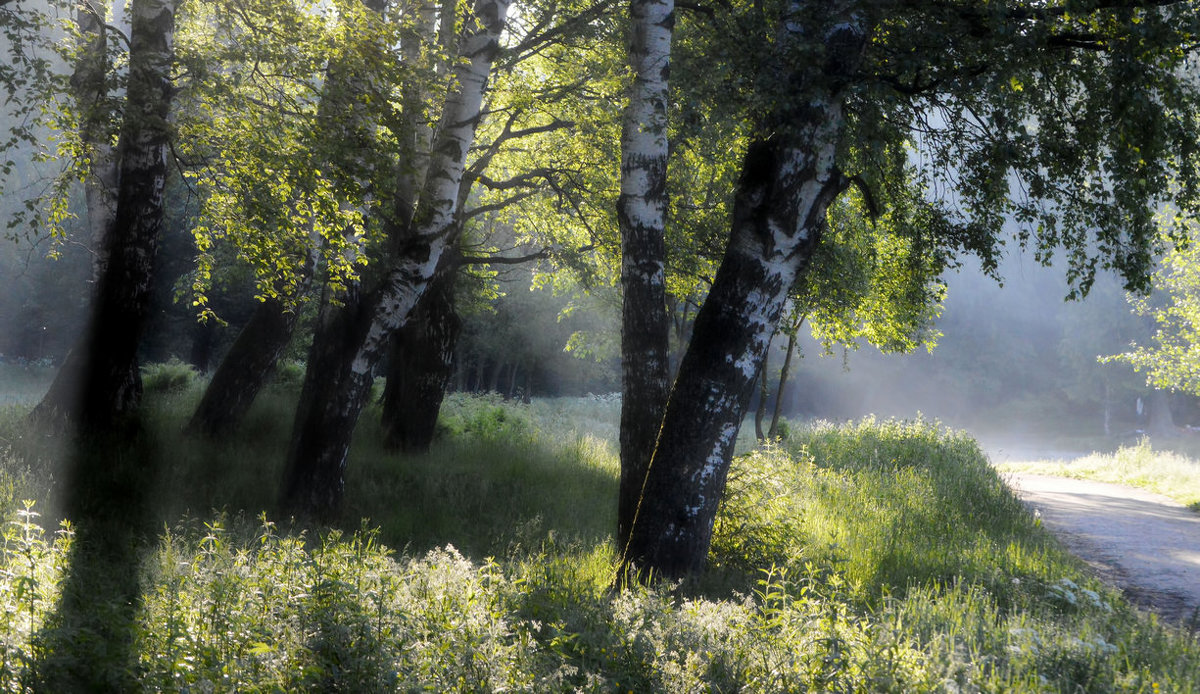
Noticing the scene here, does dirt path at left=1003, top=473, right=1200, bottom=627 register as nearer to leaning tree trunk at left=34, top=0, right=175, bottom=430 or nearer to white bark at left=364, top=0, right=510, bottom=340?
white bark at left=364, top=0, right=510, bottom=340

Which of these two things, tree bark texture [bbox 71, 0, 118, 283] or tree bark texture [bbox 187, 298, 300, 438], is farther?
tree bark texture [bbox 187, 298, 300, 438]

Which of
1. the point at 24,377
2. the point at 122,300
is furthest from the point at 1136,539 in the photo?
the point at 24,377

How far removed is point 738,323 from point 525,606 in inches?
110

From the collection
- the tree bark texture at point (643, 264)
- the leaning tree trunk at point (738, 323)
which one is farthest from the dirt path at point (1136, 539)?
the tree bark texture at point (643, 264)

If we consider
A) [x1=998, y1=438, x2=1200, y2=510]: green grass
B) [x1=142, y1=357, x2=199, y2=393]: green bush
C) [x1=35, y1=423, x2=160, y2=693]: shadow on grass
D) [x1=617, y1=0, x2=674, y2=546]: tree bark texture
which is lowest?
[x1=35, y1=423, x2=160, y2=693]: shadow on grass

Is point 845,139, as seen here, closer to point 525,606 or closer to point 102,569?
point 525,606

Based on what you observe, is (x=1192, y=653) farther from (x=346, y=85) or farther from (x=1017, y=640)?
(x=346, y=85)

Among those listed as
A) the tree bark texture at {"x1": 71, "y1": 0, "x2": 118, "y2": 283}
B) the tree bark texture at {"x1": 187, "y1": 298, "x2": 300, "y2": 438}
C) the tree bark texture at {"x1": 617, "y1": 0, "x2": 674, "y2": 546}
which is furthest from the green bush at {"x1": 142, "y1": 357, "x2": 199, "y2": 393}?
the tree bark texture at {"x1": 617, "y1": 0, "x2": 674, "y2": 546}

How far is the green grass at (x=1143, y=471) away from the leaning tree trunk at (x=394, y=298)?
16.0 meters

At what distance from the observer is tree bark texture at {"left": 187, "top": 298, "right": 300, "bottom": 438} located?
11844mm

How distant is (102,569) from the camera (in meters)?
6.09

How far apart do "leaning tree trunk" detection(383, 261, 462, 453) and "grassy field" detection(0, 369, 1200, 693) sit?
290 cm

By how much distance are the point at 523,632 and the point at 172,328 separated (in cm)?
3929

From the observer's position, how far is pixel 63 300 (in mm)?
43438
